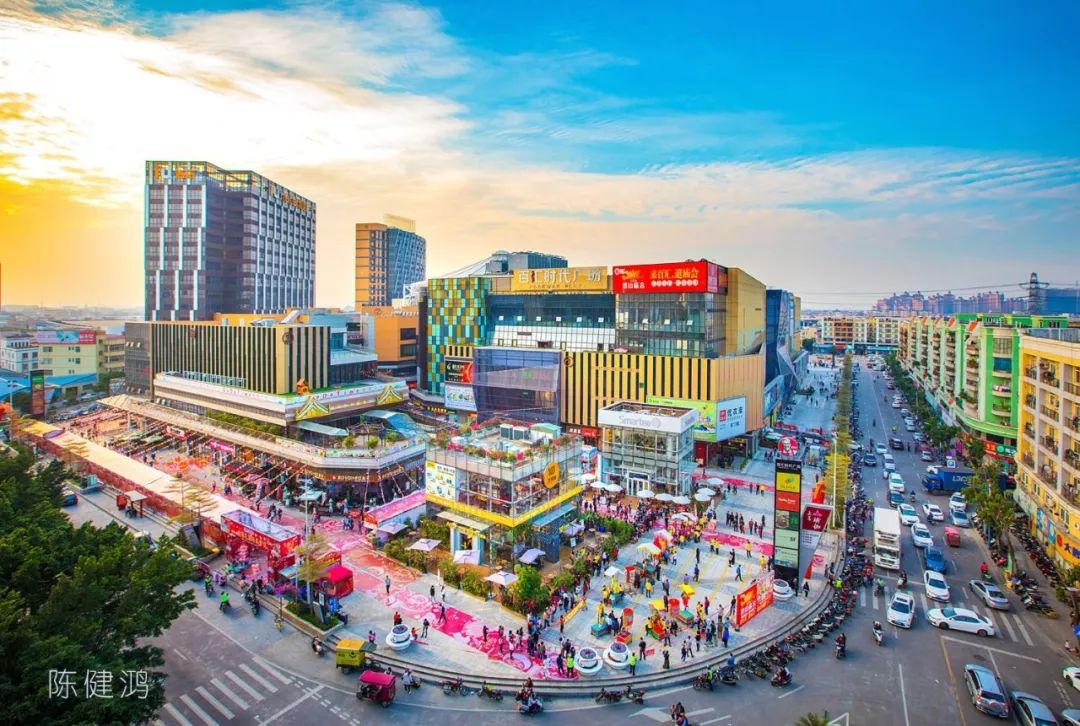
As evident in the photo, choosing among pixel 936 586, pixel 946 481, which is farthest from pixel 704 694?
pixel 946 481

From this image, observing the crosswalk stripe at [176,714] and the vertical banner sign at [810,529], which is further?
the vertical banner sign at [810,529]

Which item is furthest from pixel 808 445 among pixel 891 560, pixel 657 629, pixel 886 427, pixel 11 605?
pixel 11 605

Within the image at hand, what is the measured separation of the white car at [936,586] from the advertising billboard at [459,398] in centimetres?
4804

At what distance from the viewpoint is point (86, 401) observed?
89.4 metres

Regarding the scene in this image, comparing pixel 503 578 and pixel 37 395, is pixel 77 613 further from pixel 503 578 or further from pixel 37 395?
pixel 37 395

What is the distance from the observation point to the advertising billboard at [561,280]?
65625 mm

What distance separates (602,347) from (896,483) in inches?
1193

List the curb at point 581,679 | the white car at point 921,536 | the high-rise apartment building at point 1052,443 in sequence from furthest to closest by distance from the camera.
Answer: the white car at point 921,536
the high-rise apartment building at point 1052,443
the curb at point 581,679

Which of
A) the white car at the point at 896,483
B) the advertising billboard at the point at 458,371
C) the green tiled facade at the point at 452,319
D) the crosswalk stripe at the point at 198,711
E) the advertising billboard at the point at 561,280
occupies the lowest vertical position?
the crosswalk stripe at the point at 198,711

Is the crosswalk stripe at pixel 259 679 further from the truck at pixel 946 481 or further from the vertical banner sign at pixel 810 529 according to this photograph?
the truck at pixel 946 481

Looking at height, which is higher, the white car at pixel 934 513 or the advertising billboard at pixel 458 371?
the advertising billboard at pixel 458 371

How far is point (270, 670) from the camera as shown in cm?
2453

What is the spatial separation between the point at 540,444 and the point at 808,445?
41283 mm

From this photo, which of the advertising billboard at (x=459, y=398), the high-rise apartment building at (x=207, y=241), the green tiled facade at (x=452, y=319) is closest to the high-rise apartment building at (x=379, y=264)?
the high-rise apartment building at (x=207, y=241)
